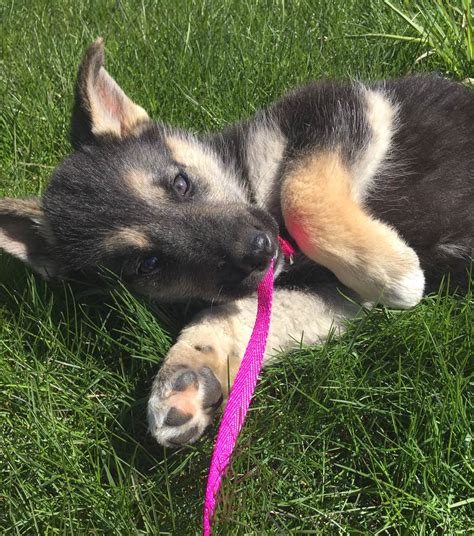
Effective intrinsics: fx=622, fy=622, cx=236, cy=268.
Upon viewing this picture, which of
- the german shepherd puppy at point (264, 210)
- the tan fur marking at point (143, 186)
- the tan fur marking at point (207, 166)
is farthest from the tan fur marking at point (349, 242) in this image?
the tan fur marking at point (143, 186)

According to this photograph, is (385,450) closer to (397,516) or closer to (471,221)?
(397,516)

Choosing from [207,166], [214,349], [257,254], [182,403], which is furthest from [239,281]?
[207,166]

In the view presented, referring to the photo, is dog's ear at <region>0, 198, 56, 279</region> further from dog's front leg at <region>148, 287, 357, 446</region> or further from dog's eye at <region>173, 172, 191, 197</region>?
dog's front leg at <region>148, 287, 357, 446</region>

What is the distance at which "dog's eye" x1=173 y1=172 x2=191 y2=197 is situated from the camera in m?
2.33

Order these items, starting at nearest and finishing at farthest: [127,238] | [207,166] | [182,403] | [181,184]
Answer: [182,403]
[127,238]
[181,184]
[207,166]

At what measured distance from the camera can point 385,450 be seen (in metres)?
1.78

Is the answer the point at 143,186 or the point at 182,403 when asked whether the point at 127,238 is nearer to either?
the point at 143,186

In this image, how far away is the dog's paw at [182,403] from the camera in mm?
1777

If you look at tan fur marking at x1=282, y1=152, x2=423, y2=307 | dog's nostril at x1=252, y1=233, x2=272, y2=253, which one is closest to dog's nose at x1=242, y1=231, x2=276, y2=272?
dog's nostril at x1=252, y1=233, x2=272, y2=253

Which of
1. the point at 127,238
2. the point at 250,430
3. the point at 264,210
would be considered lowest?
the point at 250,430

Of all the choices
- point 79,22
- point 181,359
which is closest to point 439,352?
point 181,359

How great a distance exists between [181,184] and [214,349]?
67 centimetres

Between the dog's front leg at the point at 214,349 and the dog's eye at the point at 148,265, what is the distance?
0.25 metres

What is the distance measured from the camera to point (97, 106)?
8.04 feet
